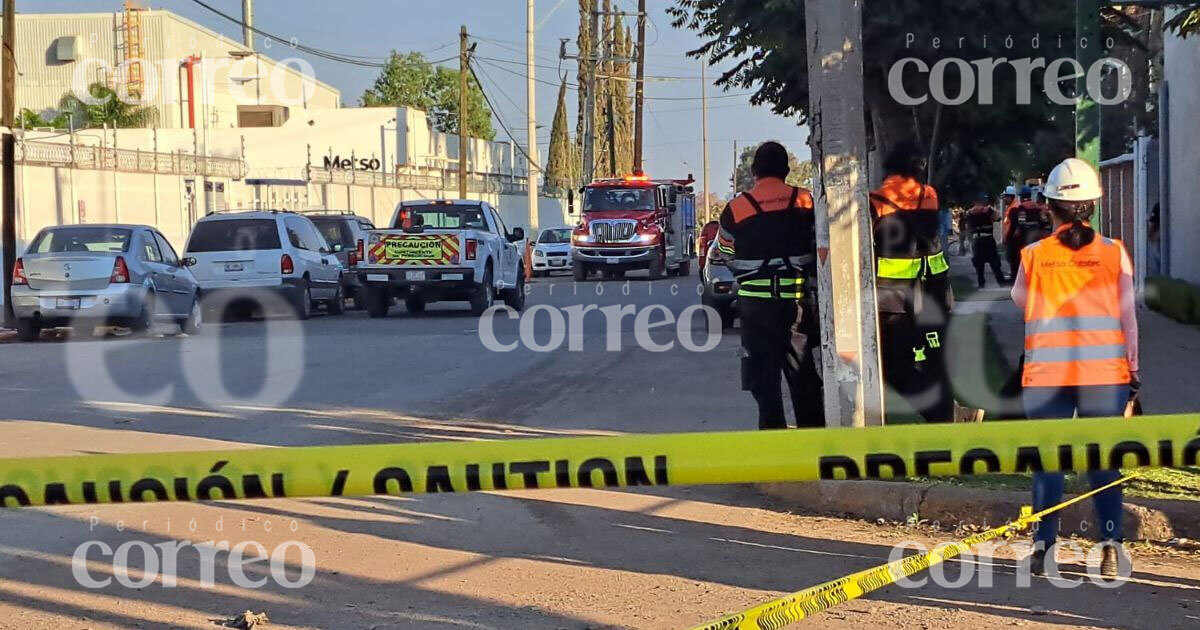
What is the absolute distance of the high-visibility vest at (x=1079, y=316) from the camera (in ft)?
19.1

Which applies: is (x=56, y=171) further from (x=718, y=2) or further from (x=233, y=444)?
(x=233, y=444)

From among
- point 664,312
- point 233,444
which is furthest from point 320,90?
point 233,444

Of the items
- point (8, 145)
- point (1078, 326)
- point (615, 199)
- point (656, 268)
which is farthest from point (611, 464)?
point (615, 199)

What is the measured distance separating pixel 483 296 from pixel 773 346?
15211 millimetres

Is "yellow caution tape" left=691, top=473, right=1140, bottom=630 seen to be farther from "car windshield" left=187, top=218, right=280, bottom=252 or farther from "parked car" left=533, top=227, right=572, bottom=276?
"parked car" left=533, top=227, right=572, bottom=276

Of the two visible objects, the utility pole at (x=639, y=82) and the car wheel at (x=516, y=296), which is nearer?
the car wheel at (x=516, y=296)

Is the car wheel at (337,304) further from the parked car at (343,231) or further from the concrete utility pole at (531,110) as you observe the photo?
the concrete utility pole at (531,110)

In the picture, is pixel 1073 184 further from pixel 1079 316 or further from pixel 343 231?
pixel 343 231

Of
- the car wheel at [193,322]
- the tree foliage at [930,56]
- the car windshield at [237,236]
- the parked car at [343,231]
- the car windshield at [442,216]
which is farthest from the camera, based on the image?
the parked car at [343,231]

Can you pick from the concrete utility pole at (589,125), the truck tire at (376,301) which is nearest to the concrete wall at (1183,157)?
the truck tire at (376,301)

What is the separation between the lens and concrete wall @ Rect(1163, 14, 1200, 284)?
1953 cm

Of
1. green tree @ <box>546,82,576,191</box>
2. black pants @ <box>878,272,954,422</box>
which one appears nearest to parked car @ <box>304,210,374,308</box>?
black pants @ <box>878,272,954,422</box>

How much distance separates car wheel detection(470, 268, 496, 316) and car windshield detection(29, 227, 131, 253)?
5611 millimetres

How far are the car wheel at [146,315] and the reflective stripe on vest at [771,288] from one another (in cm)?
1288
